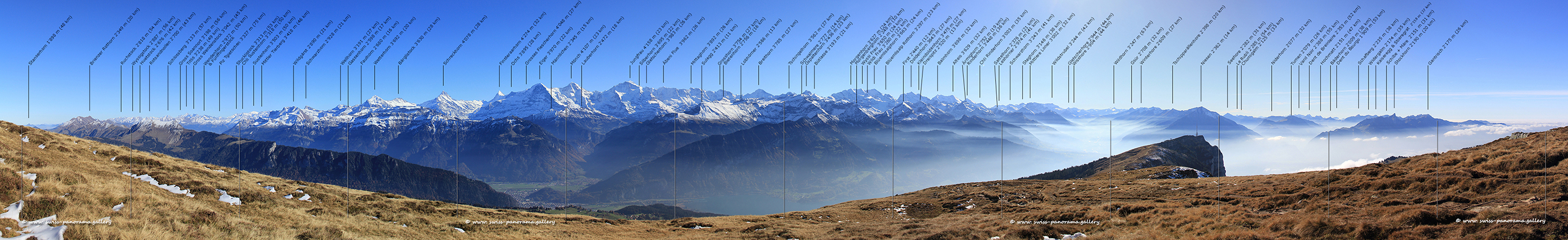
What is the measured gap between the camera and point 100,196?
1139 inches

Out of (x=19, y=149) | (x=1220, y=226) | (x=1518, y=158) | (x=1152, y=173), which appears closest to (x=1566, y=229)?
(x=1220, y=226)

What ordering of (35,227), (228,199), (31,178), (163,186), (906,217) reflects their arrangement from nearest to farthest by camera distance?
(35,227), (31,178), (228,199), (163,186), (906,217)

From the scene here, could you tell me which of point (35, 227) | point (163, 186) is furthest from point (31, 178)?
point (35, 227)

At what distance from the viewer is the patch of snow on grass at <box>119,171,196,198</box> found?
1395 inches

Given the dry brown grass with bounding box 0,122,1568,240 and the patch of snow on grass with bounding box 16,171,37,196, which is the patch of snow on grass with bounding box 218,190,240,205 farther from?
the patch of snow on grass with bounding box 16,171,37,196

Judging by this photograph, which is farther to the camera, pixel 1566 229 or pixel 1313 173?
pixel 1313 173

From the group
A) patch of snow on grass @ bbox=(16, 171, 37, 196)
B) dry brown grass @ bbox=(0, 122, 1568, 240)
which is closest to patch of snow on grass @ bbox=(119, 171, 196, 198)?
dry brown grass @ bbox=(0, 122, 1568, 240)

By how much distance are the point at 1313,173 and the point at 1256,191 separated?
17.1 meters

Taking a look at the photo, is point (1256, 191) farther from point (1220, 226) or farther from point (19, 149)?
point (19, 149)

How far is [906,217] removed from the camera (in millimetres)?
60312

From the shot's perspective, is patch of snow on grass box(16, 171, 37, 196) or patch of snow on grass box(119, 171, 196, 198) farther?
patch of snow on grass box(119, 171, 196, 198)

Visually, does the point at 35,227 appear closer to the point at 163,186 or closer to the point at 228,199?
the point at 228,199

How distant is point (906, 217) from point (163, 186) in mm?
59023

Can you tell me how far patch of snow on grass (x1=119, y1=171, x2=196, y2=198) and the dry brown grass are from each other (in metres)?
0.48
